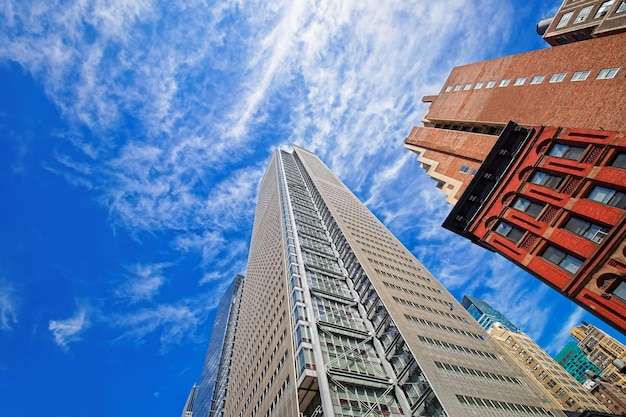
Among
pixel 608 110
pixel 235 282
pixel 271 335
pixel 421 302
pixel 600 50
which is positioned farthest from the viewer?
pixel 235 282

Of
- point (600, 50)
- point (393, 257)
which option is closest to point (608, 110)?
point (600, 50)

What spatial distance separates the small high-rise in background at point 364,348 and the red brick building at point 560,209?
19082 millimetres

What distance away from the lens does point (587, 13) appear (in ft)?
91.1

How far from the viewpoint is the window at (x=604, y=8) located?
2502 cm

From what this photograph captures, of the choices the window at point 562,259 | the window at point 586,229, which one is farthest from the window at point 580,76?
the window at point 562,259

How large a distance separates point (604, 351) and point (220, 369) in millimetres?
143614

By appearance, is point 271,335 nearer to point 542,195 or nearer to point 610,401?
point 542,195

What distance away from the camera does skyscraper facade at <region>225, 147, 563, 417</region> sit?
34344mm

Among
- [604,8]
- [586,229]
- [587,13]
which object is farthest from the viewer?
[587,13]

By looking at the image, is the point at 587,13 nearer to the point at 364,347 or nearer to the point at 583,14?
the point at 583,14

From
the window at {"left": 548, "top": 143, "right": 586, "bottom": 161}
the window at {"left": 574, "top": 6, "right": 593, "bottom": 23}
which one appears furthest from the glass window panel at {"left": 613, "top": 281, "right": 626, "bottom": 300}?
the window at {"left": 574, "top": 6, "right": 593, "bottom": 23}

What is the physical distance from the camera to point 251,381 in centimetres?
Answer: 5031

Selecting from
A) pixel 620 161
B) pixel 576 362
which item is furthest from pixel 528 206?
pixel 576 362

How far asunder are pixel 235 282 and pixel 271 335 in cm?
12573
